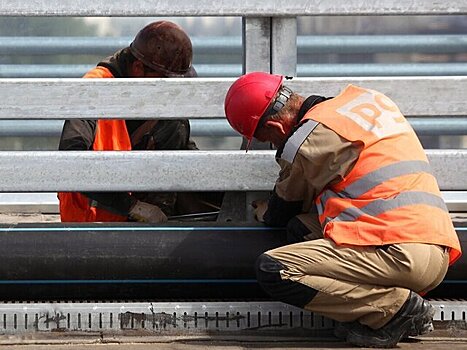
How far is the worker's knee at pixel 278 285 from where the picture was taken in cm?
436

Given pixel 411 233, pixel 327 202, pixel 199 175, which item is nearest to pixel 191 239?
pixel 199 175

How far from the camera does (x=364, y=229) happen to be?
432 cm

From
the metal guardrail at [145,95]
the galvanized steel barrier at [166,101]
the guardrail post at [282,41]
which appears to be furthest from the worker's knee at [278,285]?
the guardrail post at [282,41]

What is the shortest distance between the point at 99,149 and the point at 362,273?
1.50 meters

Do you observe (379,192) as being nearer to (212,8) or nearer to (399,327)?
(399,327)

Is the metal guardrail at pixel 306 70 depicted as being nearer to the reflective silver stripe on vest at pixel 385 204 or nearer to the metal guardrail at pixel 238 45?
the metal guardrail at pixel 238 45

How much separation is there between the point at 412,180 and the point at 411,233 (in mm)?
207


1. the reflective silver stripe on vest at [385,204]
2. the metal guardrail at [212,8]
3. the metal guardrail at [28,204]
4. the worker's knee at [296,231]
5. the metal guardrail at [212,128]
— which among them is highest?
the metal guardrail at [212,8]

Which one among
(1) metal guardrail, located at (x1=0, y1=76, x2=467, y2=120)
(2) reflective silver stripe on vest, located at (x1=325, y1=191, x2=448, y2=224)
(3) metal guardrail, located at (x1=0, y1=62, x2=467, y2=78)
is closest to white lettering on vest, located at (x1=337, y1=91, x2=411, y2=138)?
(2) reflective silver stripe on vest, located at (x1=325, y1=191, x2=448, y2=224)

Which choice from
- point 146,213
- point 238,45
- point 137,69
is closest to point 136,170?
point 146,213

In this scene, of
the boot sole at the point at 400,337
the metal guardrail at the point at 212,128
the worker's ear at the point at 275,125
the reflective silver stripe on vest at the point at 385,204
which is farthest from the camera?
the metal guardrail at the point at 212,128

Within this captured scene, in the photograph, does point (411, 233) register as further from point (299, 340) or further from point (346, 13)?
point (346, 13)

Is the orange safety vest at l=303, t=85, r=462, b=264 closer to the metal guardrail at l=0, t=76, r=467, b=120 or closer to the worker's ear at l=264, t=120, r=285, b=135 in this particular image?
the worker's ear at l=264, t=120, r=285, b=135

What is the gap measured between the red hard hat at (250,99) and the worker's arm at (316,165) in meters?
0.21
